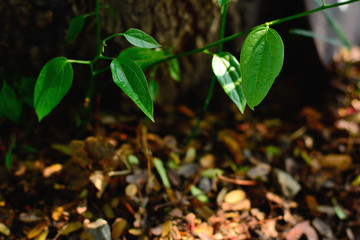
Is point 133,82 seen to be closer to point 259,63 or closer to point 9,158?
point 259,63

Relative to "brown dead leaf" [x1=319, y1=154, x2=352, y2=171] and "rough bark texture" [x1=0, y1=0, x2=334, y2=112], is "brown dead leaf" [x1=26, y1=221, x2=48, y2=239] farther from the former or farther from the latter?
"brown dead leaf" [x1=319, y1=154, x2=352, y2=171]

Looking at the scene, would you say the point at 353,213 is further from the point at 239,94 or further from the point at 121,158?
the point at 121,158

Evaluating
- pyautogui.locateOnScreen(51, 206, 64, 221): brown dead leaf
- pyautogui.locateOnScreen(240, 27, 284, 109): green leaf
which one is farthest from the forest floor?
pyautogui.locateOnScreen(240, 27, 284, 109): green leaf

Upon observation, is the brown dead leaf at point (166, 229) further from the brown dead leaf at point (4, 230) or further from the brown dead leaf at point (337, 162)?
the brown dead leaf at point (337, 162)

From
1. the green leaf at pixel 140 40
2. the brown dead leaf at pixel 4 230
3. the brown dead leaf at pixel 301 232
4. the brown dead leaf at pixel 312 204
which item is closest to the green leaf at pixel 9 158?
the brown dead leaf at pixel 4 230

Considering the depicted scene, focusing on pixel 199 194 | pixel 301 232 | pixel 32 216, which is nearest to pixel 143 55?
pixel 199 194

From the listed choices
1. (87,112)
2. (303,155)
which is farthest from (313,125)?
(87,112)
